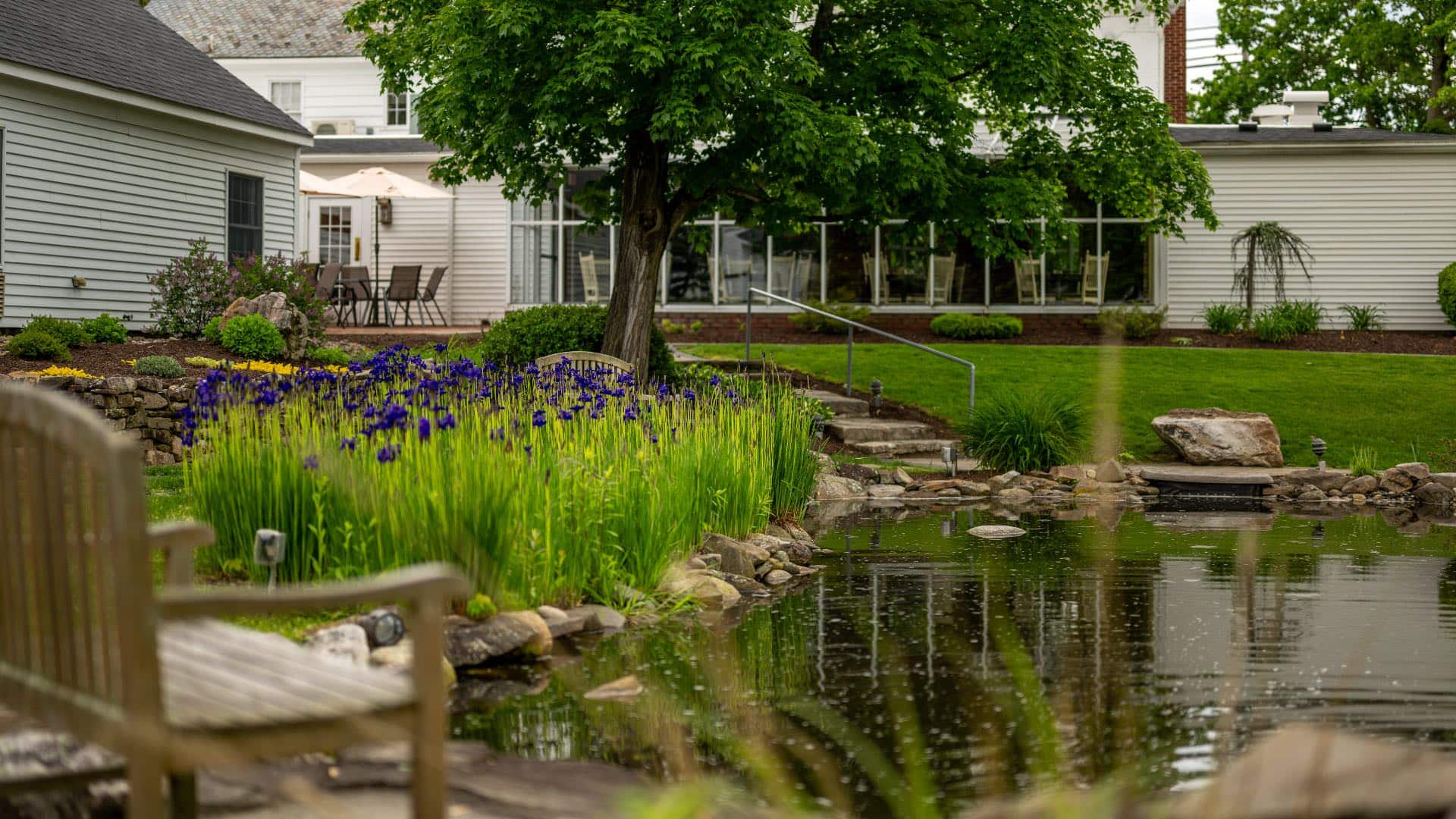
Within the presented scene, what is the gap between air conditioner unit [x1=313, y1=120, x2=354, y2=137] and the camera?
29.7 m

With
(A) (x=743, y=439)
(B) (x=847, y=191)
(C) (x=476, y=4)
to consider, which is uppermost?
(C) (x=476, y=4)

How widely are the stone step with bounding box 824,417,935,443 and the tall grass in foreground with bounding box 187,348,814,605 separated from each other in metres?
6.88

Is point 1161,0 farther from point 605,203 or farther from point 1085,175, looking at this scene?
point 605,203

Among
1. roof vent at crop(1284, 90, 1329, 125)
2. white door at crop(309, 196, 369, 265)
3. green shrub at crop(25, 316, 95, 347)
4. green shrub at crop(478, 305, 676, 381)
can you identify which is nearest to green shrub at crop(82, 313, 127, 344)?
green shrub at crop(25, 316, 95, 347)

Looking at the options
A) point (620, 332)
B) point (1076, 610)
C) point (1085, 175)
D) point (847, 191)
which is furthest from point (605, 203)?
point (1076, 610)

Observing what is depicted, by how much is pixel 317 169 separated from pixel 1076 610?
885 inches

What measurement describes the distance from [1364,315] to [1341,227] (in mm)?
1715

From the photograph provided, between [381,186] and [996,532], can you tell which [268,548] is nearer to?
[996,532]

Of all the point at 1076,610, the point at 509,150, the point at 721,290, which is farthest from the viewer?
the point at 721,290

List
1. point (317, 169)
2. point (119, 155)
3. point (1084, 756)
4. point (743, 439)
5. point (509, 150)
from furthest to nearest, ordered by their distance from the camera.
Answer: point (317, 169) < point (119, 155) < point (509, 150) < point (743, 439) < point (1084, 756)

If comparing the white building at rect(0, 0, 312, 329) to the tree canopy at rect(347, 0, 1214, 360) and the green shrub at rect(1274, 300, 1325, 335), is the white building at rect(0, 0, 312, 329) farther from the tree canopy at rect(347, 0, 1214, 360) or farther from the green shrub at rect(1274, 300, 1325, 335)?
the green shrub at rect(1274, 300, 1325, 335)

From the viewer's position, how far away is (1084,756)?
415 centimetres

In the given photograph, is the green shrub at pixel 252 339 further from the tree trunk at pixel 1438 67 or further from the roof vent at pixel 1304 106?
the tree trunk at pixel 1438 67

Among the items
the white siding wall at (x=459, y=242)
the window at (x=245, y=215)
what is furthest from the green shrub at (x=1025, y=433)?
the white siding wall at (x=459, y=242)
